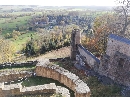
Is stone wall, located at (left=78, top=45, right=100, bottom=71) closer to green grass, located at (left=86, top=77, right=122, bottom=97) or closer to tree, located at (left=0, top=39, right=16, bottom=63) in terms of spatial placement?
green grass, located at (left=86, top=77, right=122, bottom=97)

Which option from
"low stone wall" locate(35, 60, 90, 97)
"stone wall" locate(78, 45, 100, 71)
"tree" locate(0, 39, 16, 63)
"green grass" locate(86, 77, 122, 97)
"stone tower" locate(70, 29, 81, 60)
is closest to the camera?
"low stone wall" locate(35, 60, 90, 97)

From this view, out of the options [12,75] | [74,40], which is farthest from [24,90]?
[74,40]

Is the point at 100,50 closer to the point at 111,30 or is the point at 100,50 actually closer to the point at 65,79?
the point at 111,30

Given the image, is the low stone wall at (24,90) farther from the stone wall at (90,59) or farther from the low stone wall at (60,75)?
the stone wall at (90,59)

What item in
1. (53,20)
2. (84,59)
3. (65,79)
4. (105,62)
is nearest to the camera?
(65,79)

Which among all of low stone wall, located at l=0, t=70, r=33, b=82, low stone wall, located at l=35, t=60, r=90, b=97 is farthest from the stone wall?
low stone wall, located at l=0, t=70, r=33, b=82

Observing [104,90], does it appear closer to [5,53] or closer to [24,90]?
[24,90]

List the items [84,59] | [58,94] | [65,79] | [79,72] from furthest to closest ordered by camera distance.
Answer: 1. [84,59]
2. [79,72]
3. [65,79]
4. [58,94]

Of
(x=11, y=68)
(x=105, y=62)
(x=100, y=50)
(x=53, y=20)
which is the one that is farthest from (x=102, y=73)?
(x=53, y=20)
